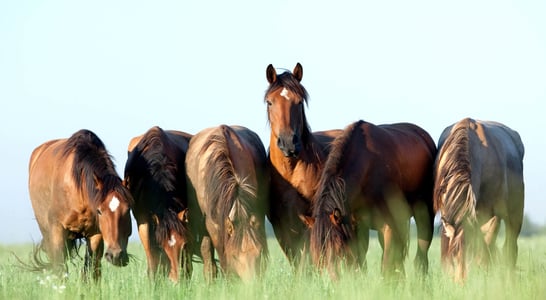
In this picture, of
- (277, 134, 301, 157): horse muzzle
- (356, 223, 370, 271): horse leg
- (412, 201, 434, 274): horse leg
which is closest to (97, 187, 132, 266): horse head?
(277, 134, 301, 157): horse muzzle

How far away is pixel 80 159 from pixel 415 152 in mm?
4282

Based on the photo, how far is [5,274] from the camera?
30.2ft

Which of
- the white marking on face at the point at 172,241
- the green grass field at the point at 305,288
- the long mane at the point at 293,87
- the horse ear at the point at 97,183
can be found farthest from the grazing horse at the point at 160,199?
the long mane at the point at 293,87

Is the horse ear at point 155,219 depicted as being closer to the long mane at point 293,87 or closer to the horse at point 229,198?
the horse at point 229,198

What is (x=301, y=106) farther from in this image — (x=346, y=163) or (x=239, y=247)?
(x=239, y=247)

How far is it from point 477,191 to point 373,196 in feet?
3.97

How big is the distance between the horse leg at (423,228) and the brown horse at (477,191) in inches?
35.7

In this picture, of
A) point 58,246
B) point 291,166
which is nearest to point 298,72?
point 291,166

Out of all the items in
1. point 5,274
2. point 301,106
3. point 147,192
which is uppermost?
point 301,106

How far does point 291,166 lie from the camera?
33.4 ft

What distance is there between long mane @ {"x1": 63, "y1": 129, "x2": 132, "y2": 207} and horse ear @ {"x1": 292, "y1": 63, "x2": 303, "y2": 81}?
2544mm

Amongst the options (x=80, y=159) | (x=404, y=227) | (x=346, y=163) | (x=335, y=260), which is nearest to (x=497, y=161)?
(x=404, y=227)

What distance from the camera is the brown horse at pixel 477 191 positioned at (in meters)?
8.70

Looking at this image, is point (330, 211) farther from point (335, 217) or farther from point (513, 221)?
point (513, 221)
